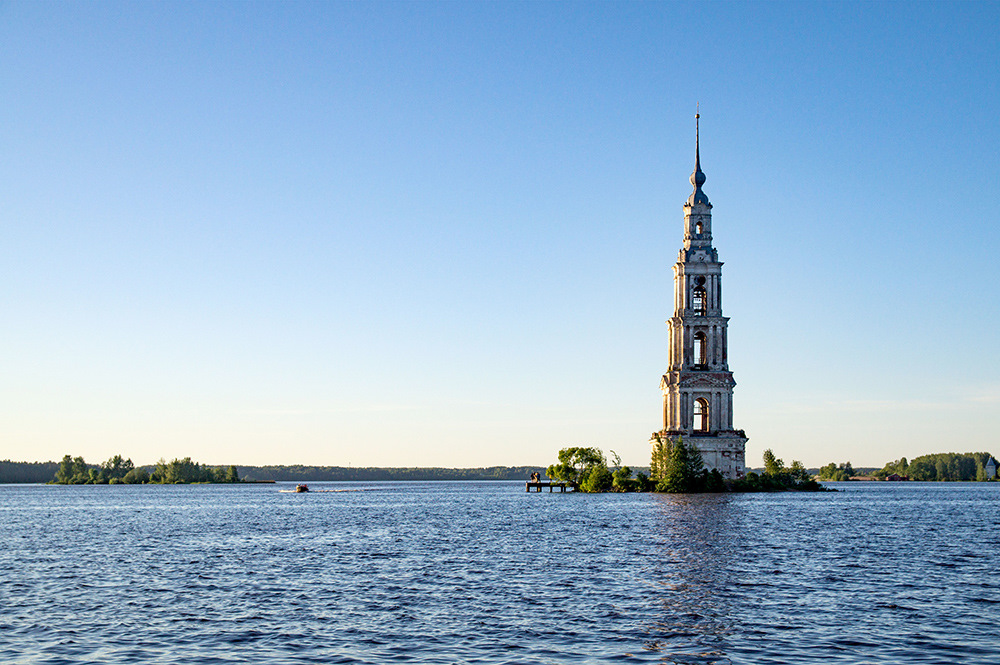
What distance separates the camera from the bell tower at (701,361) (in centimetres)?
16138

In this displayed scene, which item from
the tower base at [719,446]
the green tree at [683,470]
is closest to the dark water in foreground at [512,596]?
the green tree at [683,470]

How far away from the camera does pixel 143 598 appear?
145 ft

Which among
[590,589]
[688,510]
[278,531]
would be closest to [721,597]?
[590,589]

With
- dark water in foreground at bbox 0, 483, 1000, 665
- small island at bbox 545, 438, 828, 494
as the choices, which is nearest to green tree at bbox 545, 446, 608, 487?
small island at bbox 545, 438, 828, 494

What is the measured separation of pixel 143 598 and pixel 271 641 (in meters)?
13.2

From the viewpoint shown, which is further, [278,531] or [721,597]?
[278,531]

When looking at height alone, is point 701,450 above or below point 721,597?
above

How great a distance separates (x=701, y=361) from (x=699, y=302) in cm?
997

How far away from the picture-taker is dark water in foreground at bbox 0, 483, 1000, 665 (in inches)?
1265

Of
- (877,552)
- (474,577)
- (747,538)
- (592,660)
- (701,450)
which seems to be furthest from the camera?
(701,450)

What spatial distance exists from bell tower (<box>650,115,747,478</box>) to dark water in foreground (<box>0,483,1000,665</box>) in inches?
3021

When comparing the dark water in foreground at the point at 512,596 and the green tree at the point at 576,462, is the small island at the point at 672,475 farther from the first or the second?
the dark water in foreground at the point at 512,596

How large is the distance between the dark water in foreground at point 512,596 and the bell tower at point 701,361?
3021 inches

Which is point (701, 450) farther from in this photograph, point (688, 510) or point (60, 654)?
point (60, 654)
